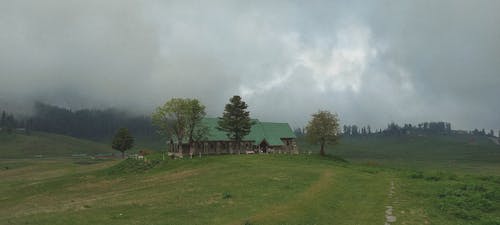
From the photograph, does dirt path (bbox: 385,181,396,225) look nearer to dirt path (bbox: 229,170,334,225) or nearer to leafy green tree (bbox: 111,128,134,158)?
dirt path (bbox: 229,170,334,225)

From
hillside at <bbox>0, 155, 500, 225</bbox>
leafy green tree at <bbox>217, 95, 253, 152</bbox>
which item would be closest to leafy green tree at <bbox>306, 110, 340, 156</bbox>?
leafy green tree at <bbox>217, 95, 253, 152</bbox>

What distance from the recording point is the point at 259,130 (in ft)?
376

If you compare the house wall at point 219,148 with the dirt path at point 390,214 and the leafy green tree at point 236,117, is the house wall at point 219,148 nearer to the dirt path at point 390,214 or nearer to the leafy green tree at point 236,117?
the leafy green tree at point 236,117

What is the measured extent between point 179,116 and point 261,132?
31.4 meters

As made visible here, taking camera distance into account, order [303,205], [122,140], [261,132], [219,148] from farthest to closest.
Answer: [122,140] < [261,132] < [219,148] < [303,205]

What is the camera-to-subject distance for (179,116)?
9019 cm

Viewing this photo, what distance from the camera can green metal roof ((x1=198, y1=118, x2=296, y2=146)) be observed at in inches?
4203

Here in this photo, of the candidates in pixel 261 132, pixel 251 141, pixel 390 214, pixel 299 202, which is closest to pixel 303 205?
pixel 299 202

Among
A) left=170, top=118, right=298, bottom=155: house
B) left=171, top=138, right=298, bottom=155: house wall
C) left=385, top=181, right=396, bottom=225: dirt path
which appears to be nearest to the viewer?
left=385, top=181, right=396, bottom=225: dirt path

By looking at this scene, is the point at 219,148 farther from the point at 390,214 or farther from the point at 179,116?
the point at 390,214

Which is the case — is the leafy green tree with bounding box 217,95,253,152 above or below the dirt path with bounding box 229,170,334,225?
above

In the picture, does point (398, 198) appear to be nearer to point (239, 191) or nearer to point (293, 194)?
point (293, 194)

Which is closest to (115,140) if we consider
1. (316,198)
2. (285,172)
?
(285,172)

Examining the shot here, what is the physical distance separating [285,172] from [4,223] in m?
31.7
